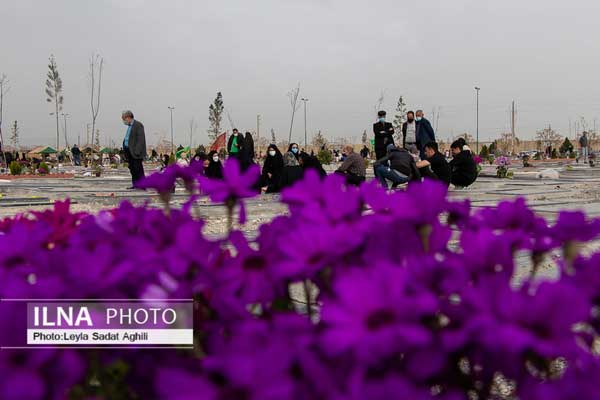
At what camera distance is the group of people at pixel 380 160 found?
9031mm

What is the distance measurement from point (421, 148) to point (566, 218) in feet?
36.4

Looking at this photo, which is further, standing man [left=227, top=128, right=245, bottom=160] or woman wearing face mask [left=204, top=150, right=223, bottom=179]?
standing man [left=227, top=128, right=245, bottom=160]

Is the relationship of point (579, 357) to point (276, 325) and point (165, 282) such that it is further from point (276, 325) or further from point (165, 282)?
point (165, 282)

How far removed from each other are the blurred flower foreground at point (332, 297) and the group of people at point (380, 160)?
6424 mm

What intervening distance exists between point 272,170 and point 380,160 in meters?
3.04

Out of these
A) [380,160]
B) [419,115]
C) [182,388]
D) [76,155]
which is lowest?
[182,388]

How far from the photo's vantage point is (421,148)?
11.7 m

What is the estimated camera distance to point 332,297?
2.31ft

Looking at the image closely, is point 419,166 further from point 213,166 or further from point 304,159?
point 213,166

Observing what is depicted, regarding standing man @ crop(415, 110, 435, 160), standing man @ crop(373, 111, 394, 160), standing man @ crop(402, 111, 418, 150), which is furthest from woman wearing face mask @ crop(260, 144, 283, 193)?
standing man @ crop(415, 110, 435, 160)

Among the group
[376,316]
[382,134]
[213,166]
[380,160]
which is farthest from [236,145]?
[376,316]

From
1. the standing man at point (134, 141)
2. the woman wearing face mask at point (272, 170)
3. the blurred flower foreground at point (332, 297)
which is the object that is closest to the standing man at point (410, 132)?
the woman wearing face mask at point (272, 170)

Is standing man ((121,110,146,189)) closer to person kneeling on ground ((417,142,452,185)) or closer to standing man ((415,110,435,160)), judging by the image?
person kneeling on ground ((417,142,452,185))

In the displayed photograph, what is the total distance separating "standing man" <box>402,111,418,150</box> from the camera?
11714mm
